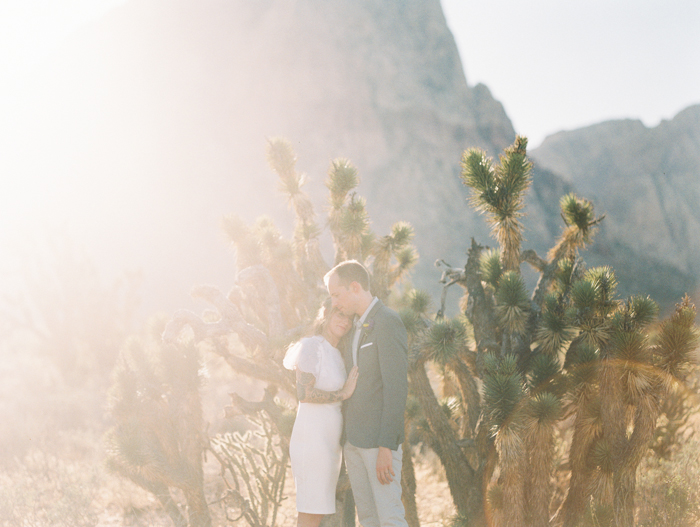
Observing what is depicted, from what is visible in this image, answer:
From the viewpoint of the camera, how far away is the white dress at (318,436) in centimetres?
287

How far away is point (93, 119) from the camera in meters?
40.8

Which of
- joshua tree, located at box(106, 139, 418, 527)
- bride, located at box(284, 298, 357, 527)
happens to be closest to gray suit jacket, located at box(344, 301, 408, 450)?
bride, located at box(284, 298, 357, 527)

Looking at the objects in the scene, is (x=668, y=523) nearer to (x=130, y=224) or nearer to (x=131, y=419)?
(x=131, y=419)

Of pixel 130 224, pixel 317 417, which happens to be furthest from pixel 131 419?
pixel 130 224

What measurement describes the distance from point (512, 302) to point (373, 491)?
9.24 feet

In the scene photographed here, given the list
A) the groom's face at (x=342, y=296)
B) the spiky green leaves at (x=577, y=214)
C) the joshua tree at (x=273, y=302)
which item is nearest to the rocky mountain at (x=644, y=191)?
the spiky green leaves at (x=577, y=214)

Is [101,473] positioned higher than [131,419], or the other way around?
[131,419]

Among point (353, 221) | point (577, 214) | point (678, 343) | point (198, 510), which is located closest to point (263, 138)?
point (353, 221)

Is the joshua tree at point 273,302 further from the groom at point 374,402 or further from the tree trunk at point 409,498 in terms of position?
the groom at point 374,402

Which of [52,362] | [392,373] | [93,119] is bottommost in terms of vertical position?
[392,373]

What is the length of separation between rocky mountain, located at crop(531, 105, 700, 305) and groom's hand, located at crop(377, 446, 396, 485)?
31069 mm

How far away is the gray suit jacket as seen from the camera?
281cm

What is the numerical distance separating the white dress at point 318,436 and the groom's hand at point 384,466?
358 millimetres

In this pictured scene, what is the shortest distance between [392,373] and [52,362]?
1758 centimetres
